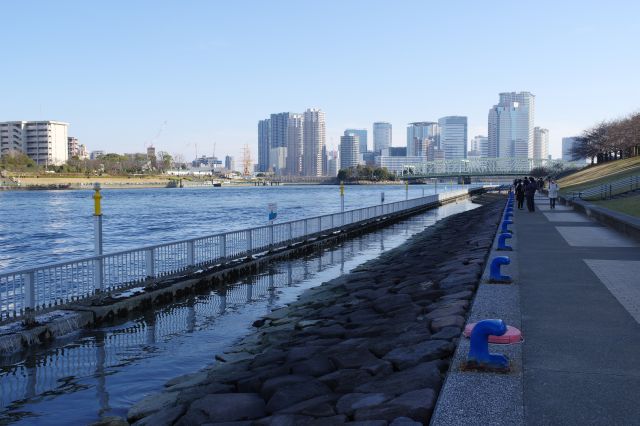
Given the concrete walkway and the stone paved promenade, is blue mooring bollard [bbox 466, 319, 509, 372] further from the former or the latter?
the concrete walkway

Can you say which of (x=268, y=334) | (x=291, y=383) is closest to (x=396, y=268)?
(x=268, y=334)

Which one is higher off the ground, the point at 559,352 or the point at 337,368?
the point at 559,352

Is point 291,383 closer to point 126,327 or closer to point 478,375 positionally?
point 478,375

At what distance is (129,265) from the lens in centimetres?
1473

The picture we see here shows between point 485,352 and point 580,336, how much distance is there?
77.7 inches

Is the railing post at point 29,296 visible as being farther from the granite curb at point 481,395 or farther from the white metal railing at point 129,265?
the granite curb at point 481,395

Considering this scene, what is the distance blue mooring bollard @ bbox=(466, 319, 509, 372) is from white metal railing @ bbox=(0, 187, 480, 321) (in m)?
7.92

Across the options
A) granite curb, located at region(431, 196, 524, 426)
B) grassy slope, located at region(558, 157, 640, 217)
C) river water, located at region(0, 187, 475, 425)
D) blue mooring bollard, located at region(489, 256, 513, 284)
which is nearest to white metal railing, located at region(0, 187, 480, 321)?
river water, located at region(0, 187, 475, 425)

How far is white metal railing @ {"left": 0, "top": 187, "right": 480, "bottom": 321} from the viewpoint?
11438 millimetres

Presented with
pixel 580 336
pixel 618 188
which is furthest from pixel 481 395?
pixel 618 188

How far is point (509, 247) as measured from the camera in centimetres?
1623

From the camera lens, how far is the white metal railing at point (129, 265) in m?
11.4

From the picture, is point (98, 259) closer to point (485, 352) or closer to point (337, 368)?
point (337, 368)

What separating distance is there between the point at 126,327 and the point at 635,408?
9.86m
